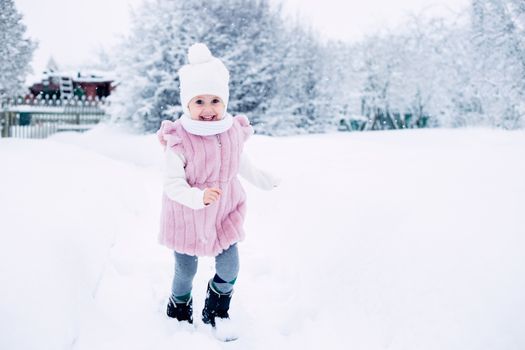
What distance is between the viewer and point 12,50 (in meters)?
11.5

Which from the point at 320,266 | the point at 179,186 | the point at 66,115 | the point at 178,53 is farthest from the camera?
the point at 66,115

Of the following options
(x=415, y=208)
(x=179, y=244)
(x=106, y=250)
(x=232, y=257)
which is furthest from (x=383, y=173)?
(x=106, y=250)

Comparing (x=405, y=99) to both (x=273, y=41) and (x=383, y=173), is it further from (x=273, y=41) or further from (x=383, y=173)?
(x=383, y=173)

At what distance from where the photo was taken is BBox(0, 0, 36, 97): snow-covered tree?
36.4ft

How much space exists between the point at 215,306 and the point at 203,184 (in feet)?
2.54

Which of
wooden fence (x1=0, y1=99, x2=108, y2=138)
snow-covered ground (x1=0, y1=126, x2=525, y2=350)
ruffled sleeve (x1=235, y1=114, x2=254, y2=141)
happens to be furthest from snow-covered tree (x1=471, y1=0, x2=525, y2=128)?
wooden fence (x1=0, y1=99, x2=108, y2=138)

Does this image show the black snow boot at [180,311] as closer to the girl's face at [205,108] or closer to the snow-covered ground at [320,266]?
the snow-covered ground at [320,266]

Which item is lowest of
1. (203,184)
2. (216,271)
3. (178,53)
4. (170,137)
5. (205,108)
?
(216,271)

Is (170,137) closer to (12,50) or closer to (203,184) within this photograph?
(203,184)

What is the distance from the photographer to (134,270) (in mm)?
2975

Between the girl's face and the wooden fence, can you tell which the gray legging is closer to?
the girl's face

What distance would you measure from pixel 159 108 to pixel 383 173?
9.97 metres

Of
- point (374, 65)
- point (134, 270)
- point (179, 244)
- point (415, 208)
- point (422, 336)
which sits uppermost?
point (374, 65)

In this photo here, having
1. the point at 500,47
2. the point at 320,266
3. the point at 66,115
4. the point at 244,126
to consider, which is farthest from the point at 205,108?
the point at 66,115
